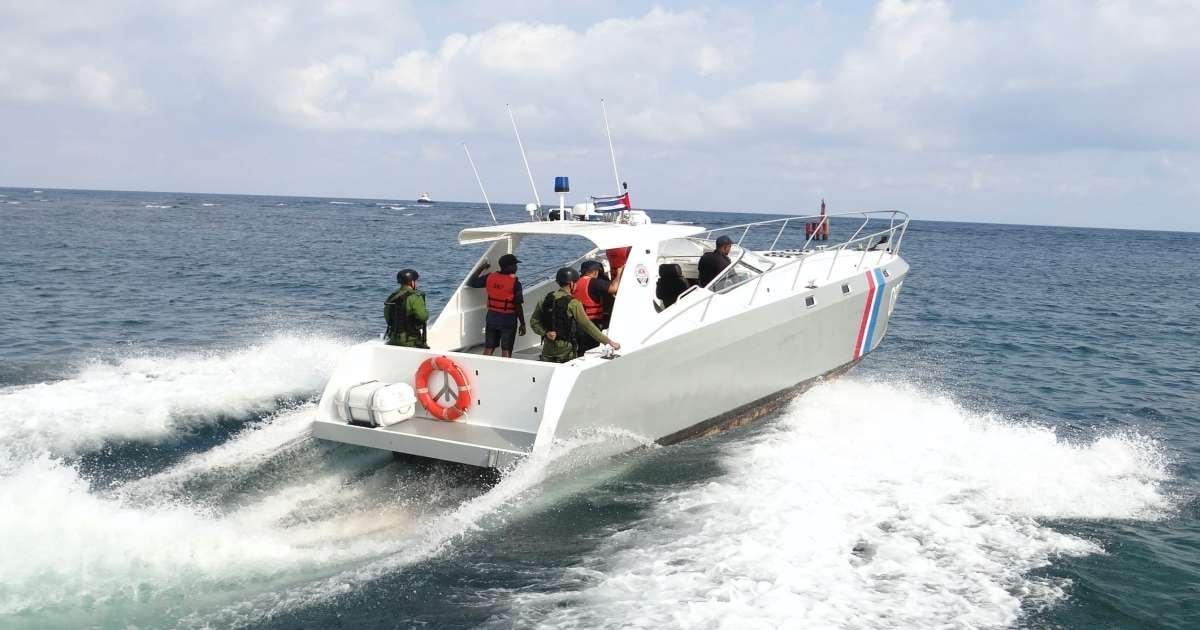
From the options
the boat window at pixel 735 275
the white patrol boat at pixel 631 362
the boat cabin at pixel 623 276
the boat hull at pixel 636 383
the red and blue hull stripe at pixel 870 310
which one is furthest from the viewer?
the red and blue hull stripe at pixel 870 310

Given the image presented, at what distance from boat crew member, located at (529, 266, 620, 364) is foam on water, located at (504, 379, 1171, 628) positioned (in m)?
1.41

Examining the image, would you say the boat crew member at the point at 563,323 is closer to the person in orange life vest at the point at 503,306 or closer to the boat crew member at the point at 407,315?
the person in orange life vest at the point at 503,306

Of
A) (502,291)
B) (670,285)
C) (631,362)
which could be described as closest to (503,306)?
(502,291)

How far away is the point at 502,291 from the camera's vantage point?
7.48 m

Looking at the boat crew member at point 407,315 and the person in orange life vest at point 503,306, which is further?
the person in orange life vest at point 503,306

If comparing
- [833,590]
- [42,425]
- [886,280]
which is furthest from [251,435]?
[886,280]

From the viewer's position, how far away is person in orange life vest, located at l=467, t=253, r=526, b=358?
7457 millimetres

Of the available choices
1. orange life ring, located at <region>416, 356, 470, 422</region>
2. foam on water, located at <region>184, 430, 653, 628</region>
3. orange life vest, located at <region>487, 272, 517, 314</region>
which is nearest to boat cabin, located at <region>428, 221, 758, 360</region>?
orange life vest, located at <region>487, 272, 517, 314</region>

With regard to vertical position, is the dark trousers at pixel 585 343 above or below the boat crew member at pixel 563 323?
below

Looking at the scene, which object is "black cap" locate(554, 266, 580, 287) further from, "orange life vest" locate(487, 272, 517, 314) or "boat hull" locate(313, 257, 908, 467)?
"boat hull" locate(313, 257, 908, 467)

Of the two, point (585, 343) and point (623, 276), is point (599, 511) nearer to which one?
point (585, 343)

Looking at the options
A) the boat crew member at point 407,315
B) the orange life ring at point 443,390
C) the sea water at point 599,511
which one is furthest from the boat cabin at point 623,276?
the orange life ring at point 443,390

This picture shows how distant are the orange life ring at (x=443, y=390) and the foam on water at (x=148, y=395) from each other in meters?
2.51

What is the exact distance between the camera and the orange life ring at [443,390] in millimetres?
6750
